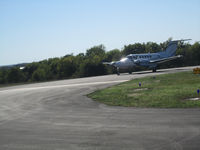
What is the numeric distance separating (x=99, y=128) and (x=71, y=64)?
222ft

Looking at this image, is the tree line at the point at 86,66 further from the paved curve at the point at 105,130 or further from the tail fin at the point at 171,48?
the paved curve at the point at 105,130

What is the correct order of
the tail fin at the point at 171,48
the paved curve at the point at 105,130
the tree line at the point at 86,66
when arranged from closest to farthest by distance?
→ 1. the paved curve at the point at 105,130
2. the tail fin at the point at 171,48
3. the tree line at the point at 86,66

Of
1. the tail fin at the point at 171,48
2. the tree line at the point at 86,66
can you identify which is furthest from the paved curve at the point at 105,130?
the tree line at the point at 86,66

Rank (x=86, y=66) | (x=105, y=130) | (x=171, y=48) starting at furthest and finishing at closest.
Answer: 1. (x=86, y=66)
2. (x=171, y=48)
3. (x=105, y=130)

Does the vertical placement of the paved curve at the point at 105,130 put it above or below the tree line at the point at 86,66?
below

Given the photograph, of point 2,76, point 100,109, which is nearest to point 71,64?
point 2,76

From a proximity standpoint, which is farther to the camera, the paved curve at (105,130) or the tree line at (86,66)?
the tree line at (86,66)

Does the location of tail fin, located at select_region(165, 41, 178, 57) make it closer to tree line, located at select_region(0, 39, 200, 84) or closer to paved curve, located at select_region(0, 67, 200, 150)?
tree line, located at select_region(0, 39, 200, 84)

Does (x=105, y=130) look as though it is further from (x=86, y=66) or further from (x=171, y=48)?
(x=86, y=66)

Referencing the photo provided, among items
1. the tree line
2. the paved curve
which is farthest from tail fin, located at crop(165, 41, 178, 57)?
the paved curve

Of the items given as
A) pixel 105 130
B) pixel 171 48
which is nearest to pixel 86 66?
pixel 171 48

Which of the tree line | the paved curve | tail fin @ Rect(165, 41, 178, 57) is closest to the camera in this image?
the paved curve

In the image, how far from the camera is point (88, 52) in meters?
152

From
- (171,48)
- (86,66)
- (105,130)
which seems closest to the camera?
(105,130)
